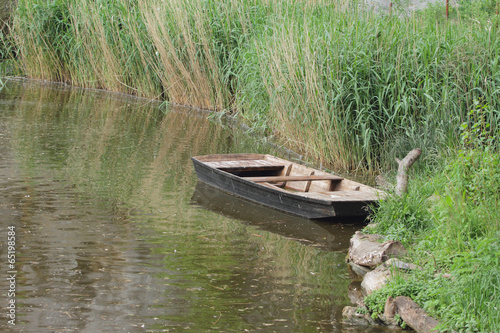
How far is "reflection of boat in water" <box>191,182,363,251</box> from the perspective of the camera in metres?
6.48

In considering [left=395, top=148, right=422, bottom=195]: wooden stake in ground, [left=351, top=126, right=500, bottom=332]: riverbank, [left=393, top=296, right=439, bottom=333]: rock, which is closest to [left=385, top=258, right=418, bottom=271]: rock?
[left=351, top=126, right=500, bottom=332]: riverbank

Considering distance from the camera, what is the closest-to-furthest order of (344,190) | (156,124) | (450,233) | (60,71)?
1. (450,233)
2. (344,190)
3. (156,124)
4. (60,71)

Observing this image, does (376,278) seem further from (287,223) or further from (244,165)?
(244,165)

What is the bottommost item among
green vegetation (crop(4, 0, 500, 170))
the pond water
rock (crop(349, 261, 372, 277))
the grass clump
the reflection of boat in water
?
the reflection of boat in water

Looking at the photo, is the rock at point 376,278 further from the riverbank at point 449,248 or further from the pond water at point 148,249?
the pond water at point 148,249

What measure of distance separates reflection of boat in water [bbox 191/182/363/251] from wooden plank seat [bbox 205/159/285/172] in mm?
482

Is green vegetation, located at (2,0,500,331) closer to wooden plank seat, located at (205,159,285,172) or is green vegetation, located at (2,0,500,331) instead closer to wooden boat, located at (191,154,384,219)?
wooden boat, located at (191,154,384,219)

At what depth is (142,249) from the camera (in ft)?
19.2

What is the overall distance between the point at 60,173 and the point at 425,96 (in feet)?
15.2

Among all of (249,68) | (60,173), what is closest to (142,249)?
(60,173)

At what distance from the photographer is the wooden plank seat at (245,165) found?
8320mm

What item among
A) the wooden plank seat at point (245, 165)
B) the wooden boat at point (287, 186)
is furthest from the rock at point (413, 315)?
the wooden plank seat at point (245, 165)

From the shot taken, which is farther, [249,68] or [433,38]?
[249,68]

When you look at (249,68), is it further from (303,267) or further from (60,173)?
(303,267)
